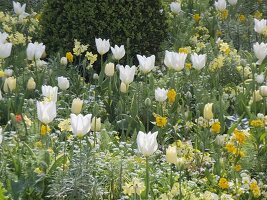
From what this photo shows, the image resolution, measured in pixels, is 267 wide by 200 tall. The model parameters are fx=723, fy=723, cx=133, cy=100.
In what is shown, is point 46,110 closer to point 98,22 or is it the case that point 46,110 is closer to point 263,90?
point 263,90

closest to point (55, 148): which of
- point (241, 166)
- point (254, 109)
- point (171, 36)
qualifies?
point (241, 166)

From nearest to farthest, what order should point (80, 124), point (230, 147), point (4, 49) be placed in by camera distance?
point (80, 124) < point (230, 147) < point (4, 49)

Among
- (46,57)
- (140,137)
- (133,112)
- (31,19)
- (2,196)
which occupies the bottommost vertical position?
(2,196)

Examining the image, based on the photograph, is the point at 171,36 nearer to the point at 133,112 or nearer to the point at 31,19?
the point at 31,19

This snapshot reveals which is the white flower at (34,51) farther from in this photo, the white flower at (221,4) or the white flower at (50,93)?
the white flower at (221,4)

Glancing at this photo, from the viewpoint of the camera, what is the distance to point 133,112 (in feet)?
15.8

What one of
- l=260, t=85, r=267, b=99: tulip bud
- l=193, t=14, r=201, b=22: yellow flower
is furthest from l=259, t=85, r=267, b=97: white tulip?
l=193, t=14, r=201, b=22: yellow flower

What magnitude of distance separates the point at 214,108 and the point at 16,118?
144cm

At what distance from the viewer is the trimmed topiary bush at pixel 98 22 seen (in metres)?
5.89

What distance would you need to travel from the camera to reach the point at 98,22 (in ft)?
19.4

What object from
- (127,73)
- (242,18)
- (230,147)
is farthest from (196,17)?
(230,147)

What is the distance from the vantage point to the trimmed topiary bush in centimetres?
589

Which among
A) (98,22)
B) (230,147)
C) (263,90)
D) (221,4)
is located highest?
(221,4)

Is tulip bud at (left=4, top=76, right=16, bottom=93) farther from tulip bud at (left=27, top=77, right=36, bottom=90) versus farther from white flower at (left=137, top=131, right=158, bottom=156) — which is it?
white flower at (left=137, top=131, right=158, bottom=156)
